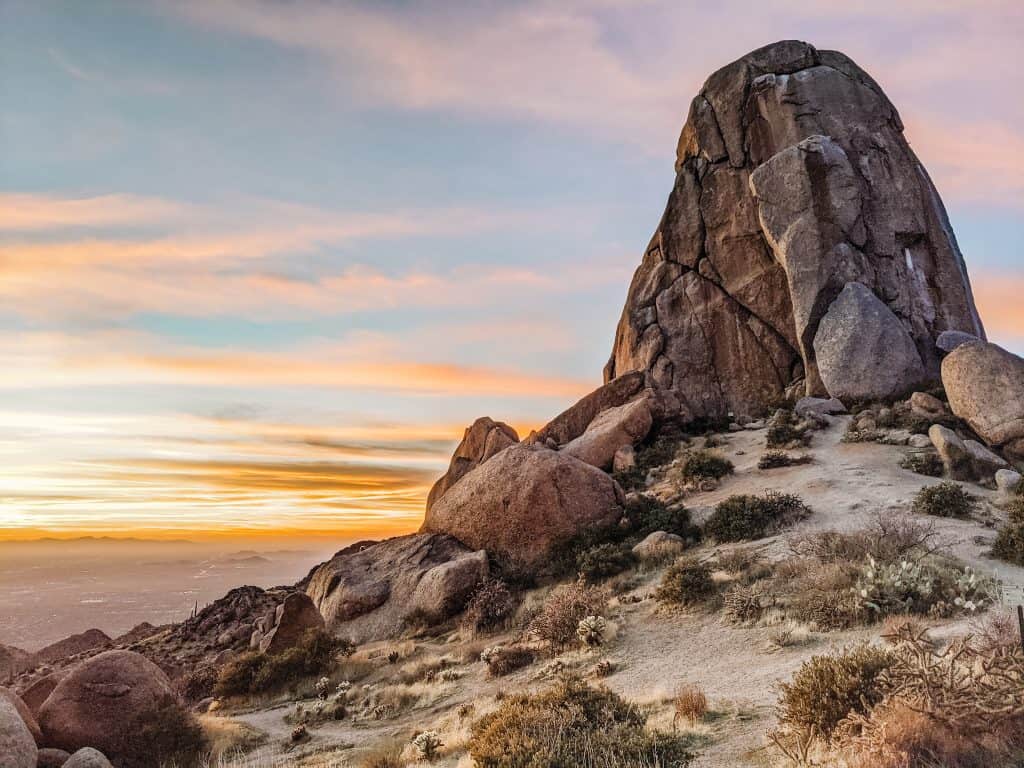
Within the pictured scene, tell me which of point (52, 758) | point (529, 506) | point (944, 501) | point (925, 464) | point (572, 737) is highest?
point (925, 464)

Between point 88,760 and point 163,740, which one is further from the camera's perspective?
point 163,740

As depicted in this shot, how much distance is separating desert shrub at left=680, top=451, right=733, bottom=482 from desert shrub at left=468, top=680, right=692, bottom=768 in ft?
55.5

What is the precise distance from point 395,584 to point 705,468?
42.1 ft

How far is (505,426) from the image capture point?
3712 centimetres

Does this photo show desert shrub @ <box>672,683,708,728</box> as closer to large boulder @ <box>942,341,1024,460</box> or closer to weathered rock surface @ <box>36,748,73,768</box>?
weathered rock surface @ <box>36,748,73,768</box>

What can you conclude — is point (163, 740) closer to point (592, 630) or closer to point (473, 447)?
point (592, 630)

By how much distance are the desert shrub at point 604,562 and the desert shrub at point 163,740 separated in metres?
9.94

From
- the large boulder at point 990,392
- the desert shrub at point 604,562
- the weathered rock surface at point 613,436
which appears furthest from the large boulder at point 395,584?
the large boulder at point 990,392

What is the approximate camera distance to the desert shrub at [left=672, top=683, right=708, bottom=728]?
8.76 meters

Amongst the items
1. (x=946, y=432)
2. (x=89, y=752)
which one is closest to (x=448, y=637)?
(x=89, y=752)

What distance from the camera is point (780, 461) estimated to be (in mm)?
25094

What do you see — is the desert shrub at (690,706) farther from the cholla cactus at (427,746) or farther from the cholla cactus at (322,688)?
the cholla cactus at (322,688)

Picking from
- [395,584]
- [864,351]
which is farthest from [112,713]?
[864,351]

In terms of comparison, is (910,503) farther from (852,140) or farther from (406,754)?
(852,140)
